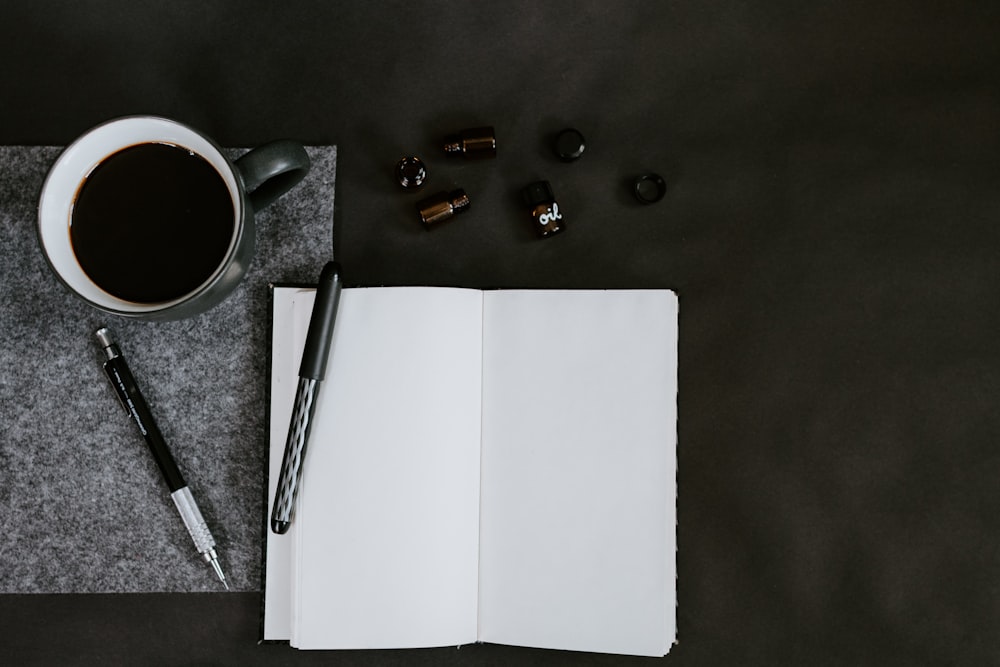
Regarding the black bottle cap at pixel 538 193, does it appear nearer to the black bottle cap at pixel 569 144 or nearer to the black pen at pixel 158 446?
the black bottle cap at pixel 569 144

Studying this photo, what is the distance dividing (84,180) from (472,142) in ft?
0.90

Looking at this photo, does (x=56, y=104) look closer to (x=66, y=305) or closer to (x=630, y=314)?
(x=66, y=305)

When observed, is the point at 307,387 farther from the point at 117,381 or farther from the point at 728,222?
the point at 728,222

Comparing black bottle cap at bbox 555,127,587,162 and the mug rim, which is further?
black bottle cap at bbox 555,127,587,162

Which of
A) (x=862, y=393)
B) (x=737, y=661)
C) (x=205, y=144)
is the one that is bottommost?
(x=737, y=661)

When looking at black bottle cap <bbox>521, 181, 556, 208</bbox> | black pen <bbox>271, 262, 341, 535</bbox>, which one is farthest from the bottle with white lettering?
black pen <bbox>271, 262, 341, 535</bbox>

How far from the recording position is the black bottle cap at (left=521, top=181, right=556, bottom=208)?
1.82 feet

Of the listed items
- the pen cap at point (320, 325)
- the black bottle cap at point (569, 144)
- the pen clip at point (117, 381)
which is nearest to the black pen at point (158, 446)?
the pen clip at point (117, 381)

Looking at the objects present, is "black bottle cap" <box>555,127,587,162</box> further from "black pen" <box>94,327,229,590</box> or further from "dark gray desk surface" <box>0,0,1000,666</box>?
"black pen" <box>94,327,229,590</box>

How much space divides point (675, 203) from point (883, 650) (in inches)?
15.5

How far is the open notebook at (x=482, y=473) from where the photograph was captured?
0.52 metres

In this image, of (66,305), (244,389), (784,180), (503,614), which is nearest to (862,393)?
(784,180)

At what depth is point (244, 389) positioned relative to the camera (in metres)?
0.54

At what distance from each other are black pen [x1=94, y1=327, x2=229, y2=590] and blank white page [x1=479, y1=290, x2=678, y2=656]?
0.68 ft
